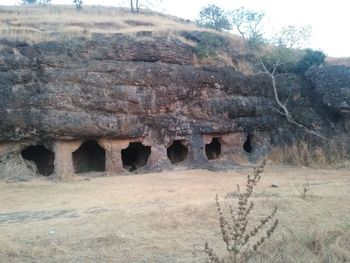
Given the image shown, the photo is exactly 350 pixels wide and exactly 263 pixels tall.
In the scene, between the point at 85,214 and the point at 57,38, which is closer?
the point at 85,214

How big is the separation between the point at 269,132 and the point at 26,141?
887 centimetres

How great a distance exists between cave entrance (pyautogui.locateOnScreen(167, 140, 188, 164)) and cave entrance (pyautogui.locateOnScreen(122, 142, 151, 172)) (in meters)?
0.97

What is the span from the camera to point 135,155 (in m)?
17.6

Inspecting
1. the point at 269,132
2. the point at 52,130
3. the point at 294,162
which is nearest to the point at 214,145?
the point at 269,132

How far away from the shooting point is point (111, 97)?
14531mm

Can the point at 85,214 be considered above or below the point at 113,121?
below

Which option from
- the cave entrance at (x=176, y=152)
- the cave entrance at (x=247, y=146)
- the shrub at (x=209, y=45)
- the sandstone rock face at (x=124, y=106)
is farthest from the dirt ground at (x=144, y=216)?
the shrub at (x=209, y=45)

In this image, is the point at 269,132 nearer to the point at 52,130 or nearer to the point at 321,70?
the point at 321,70

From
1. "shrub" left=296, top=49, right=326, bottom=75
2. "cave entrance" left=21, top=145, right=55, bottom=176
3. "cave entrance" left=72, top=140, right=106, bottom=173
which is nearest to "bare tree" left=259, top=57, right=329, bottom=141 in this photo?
"shrub" left=296, top=49, right=326, bottom=75

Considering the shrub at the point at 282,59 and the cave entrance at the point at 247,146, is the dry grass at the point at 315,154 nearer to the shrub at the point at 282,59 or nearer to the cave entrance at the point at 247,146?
the cave entrance at the point at 247,146

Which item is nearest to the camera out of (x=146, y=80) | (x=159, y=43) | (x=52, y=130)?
(x=52, y=130)

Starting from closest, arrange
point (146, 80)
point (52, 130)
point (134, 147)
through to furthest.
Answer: point (52, 130) → point (146, 80) → point (134, 147)

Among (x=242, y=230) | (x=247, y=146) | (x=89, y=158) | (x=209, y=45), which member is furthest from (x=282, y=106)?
(x=242, y=230)

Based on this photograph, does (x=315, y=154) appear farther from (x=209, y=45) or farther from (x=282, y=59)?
(x=209, y=45)
